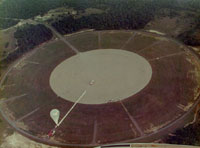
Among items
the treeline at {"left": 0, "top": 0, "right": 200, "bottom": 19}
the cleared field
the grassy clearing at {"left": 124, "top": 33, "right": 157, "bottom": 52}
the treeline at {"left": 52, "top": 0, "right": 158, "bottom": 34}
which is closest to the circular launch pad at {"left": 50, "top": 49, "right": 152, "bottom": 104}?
the grassy clearing at {"left": 124, "top": 33, "right": 157, "bottom": 52}

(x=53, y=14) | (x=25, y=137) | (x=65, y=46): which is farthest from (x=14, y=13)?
(x=25, y=137)

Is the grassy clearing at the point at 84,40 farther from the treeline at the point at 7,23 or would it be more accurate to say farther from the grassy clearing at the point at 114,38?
the treeline at the point at 7,23

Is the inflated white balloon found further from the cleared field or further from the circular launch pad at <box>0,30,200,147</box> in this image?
the cleared field

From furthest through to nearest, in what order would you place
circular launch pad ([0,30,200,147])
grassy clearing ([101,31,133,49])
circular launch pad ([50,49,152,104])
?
1. grassy clearing ([101,31,133,49])
2. circular launch pad ([50,49,152,104])
3. circular launch pad ([0,30,200,147])

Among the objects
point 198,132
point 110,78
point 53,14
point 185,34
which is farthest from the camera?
point 53,14

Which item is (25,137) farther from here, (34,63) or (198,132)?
(198,132)

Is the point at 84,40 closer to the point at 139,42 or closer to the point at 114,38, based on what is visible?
the point at 114,38

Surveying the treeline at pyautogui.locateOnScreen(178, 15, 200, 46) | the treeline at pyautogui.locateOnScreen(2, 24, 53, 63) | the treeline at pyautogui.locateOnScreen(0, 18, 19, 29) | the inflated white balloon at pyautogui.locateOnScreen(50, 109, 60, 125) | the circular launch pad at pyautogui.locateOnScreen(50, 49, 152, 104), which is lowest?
the inflated white balloon at pyautogui.locateOnScreen(50, 109, 60, 125)

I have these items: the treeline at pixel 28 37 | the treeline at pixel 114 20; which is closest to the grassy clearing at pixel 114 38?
the treeline at pixel 114 20
